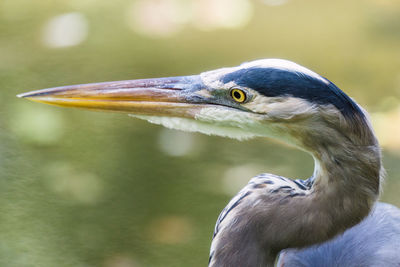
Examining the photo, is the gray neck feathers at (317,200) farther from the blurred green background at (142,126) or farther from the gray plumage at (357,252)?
the blurred green background at (142,126)

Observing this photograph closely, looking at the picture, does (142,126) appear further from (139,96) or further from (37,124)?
(139,96)

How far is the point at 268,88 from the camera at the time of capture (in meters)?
1.47

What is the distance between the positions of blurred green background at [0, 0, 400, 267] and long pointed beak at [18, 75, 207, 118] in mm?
903

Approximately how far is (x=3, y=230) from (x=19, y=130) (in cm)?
66

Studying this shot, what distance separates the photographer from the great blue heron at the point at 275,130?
1.45 metres

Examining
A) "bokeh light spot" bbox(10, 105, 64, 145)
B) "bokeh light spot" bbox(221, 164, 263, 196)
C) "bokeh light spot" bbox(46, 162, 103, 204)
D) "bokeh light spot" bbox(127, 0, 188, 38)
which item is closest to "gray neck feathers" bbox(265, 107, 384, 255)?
"bokeh light spot" bbox(221, 164, 263, 196)

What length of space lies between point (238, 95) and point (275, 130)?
0.44 feet

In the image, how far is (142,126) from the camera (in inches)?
120

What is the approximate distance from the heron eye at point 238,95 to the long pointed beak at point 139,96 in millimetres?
104

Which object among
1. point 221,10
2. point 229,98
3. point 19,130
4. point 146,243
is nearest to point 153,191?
point 146,243

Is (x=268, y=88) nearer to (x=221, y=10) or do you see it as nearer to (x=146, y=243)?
(x=146, y=243)

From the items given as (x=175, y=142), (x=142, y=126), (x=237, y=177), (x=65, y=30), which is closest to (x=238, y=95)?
(x=237, y=177)

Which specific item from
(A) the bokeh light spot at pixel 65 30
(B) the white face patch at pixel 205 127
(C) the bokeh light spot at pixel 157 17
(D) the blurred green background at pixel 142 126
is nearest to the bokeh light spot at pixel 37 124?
(D) the blurred green background at pixel 142 126

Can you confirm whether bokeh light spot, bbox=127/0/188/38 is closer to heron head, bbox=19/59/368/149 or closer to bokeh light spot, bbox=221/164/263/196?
bokeh light spot, bbox=221/164/263/196
